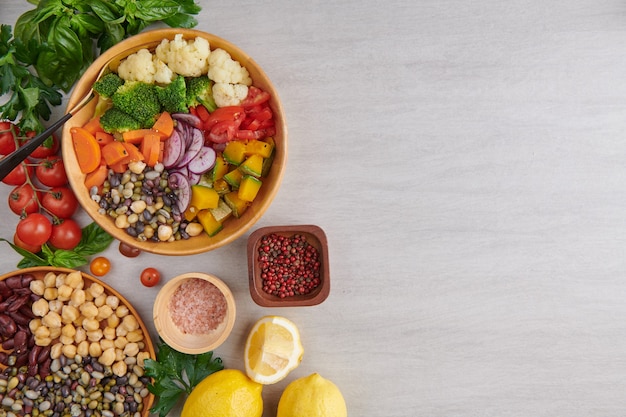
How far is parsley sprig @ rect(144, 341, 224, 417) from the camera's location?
192 cm

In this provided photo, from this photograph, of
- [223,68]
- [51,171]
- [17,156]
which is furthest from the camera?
[51,171]

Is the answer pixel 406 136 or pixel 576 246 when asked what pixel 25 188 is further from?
pixel 576 246

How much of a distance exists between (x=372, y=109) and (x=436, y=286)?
638 mm

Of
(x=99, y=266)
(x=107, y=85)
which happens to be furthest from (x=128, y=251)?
(x=107, y=85)

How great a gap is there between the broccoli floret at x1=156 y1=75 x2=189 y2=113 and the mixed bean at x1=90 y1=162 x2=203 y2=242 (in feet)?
0.63

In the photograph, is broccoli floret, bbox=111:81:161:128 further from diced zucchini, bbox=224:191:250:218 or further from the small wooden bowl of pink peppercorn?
the small wooden bowl of pink peppercorn

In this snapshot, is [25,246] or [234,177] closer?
[234,177]

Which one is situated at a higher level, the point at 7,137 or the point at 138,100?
the point at 138,100

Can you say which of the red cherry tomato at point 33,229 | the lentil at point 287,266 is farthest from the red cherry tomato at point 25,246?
the lentil at point 287,266

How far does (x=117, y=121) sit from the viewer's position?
6.10 ft

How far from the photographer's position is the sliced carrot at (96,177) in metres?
1.89

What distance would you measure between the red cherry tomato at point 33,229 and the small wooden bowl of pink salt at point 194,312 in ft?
1.40

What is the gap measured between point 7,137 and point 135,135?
449 mm

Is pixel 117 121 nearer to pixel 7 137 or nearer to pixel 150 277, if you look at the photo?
pixel 7 137
